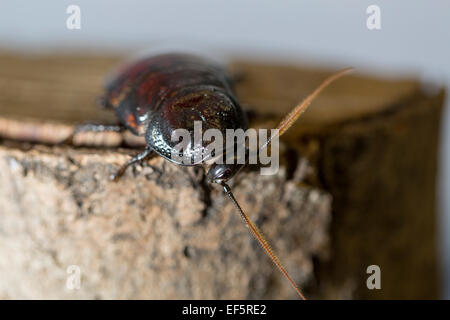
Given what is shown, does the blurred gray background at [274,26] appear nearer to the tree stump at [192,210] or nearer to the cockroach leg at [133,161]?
the tree stump at [192,210]

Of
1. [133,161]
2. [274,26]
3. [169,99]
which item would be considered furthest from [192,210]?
[274,26]

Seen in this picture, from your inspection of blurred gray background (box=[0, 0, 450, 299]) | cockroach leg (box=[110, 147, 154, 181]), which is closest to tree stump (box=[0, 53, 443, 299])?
cockroach leg (box=[110, 147, 154, 181])

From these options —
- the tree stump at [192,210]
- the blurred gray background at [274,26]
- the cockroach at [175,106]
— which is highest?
the blurred gray background at [274,26]

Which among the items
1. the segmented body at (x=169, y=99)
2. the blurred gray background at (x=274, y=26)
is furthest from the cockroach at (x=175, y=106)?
the blurred gray background at (x=274, y=26)
